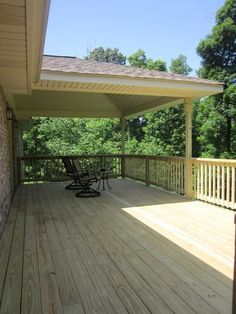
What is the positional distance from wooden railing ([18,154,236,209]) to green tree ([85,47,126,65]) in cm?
2380

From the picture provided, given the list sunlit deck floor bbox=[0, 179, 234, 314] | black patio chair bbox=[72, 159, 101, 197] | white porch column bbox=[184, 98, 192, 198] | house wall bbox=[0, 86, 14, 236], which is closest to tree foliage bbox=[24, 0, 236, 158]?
white porch column bbox=[184, 98, 192, 198]

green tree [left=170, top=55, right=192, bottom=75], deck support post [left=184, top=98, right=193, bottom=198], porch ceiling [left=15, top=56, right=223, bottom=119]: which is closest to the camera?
porch ceiling [left=15, top=56, right=223, bottom=119]

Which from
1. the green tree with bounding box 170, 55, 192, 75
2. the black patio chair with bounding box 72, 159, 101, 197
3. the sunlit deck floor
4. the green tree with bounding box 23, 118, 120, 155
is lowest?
the sunlit deck floor

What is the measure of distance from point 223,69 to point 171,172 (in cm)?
814

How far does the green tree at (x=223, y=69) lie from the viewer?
13166 mm

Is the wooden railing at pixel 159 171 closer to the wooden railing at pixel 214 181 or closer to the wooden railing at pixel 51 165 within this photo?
the wooden railing at pixel 214 181

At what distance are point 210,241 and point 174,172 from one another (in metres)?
3.86

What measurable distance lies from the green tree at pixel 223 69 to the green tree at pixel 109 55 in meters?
19.7

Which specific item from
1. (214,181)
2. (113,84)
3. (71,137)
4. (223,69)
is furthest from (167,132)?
(113,84)

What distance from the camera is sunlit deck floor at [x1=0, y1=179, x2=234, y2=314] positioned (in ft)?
7.93

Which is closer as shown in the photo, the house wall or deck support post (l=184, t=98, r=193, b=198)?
the house wall

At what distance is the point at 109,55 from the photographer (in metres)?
33.0

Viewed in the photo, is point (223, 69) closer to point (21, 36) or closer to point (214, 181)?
point (214, 181)

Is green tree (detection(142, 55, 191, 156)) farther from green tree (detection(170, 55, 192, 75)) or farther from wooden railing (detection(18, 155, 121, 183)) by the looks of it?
wooden railing (detection(18, 155, 121, 183))
